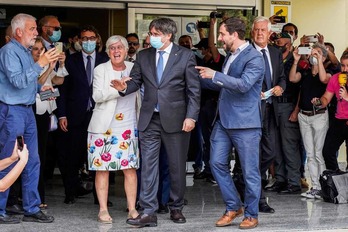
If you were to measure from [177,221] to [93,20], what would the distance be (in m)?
5.54

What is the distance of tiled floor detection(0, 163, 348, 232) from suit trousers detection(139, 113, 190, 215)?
0.32 metres

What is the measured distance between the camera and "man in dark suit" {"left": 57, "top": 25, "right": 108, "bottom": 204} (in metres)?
9.45

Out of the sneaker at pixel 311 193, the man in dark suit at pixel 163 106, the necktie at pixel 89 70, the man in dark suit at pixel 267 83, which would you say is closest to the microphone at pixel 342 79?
the man in dark suit at pixel 267 83

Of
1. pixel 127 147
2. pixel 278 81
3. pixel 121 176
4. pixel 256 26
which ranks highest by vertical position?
pixel 256 26

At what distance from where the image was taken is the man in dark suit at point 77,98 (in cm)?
945

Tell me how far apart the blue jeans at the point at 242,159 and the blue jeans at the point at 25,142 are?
1.79 metres

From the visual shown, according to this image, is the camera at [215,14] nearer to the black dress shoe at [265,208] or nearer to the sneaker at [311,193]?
the sneaker at [311,193]

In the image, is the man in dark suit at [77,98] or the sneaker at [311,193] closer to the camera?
the man in dark suit at [77,98]

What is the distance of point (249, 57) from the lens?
8.04 meters

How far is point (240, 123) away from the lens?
8070mm

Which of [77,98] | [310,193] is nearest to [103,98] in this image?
[77,98]

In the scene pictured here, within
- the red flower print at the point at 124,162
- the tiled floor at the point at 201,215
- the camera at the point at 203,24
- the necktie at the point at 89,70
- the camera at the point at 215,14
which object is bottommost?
the tiled floor at the point at 201,215

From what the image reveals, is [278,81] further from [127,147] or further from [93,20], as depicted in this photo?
[93,20]

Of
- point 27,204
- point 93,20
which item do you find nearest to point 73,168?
point 27,204
